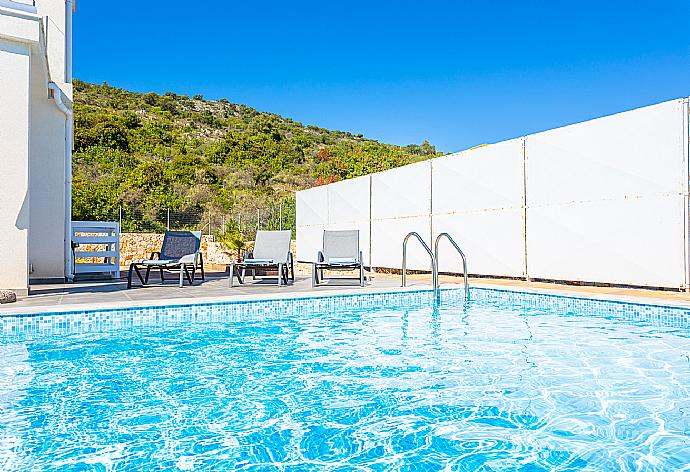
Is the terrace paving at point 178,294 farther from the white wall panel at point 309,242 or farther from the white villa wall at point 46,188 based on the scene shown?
the white wall panel at point 309,242

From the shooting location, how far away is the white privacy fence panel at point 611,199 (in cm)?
670

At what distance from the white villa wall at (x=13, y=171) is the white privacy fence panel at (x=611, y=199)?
729cm

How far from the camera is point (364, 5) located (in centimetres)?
2086

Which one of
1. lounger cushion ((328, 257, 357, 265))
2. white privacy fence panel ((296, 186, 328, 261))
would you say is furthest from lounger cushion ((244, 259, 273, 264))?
white privacy fence panel ((296, 186, 328, 261))

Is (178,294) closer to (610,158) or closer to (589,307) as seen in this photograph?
(589,307)

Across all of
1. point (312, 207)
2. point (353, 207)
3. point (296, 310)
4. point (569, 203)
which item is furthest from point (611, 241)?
point (312, 207)

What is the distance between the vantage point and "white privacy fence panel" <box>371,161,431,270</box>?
10906 millimetres

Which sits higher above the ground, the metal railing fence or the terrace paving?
the metal railing fence

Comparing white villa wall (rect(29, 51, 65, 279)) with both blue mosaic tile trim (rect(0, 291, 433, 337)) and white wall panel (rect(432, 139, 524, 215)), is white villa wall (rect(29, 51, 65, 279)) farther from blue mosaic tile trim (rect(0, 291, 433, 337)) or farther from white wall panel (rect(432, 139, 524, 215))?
white wall panel (rect(432, 139, 524, 215))

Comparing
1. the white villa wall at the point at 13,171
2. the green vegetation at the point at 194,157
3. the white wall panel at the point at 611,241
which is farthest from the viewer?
the green vegetation at the point at 194,157

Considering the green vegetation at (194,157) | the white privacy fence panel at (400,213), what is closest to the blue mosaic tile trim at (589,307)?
the white privacy fence panel at (400,213)

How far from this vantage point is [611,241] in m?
7.38

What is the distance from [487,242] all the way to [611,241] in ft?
7.60

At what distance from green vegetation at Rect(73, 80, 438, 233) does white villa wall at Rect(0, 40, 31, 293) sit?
9.64m
